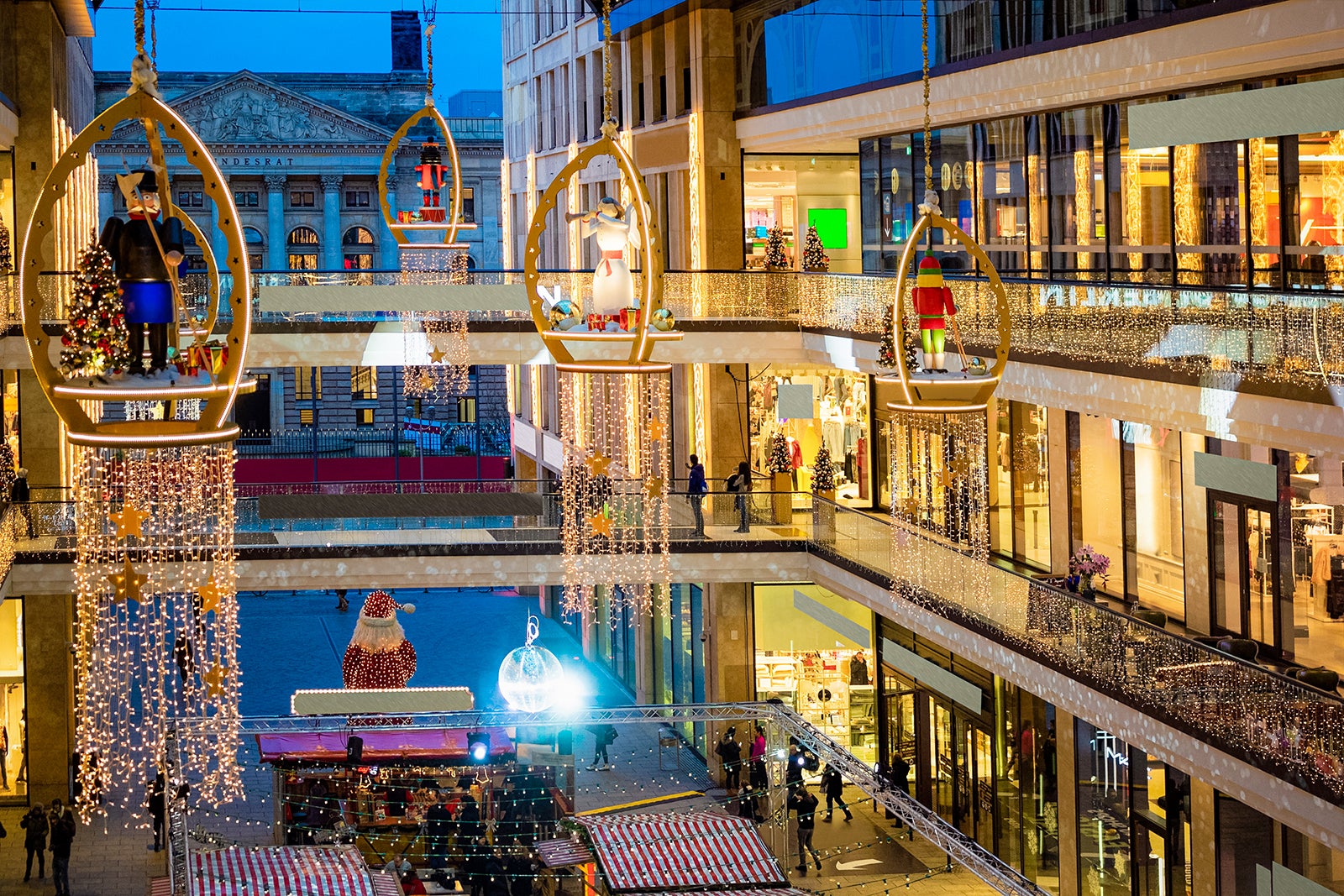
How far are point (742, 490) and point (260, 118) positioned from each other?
44971 mm

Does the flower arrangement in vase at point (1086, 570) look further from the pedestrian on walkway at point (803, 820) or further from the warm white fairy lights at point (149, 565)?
the warm white fairy lights at point (149, 565)

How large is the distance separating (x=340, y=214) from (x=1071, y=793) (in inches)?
2175

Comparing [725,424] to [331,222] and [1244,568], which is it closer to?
[1244,568]

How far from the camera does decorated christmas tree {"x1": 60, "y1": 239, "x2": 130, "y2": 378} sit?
31.4 feet

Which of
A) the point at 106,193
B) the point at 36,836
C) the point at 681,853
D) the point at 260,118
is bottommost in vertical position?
the point at 36,836

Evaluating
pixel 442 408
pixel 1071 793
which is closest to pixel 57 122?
pixel 1071 793

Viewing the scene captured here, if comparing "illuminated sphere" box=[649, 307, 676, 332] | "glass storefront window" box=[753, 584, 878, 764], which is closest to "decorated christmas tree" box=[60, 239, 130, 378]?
"illuminated sphere" box=[649, 307, 676, 332]

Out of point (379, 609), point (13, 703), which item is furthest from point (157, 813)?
point (13, 703)

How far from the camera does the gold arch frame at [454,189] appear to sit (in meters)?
17.1

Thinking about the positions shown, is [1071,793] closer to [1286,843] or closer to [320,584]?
[1286,843]

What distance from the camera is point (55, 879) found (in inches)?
951

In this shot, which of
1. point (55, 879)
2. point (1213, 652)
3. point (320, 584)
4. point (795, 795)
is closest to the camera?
point (1213, 652)

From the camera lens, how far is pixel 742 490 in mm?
29922

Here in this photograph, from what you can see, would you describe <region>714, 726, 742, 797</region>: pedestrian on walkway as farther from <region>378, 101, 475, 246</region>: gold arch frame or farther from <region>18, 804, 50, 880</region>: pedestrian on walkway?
<region>378, 101, 475, 246</region>: gold arch frame
